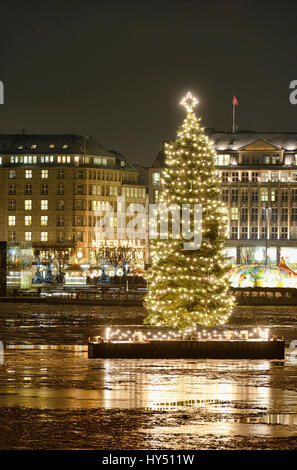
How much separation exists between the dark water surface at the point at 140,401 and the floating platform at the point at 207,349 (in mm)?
624

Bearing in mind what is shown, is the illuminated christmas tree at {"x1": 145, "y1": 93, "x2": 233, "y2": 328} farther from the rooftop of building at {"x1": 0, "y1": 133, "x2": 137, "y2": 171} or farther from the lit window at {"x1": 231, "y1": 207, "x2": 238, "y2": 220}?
the rooftop of building at {"x1": 0, "y1": 133, "x2": 137, "y2": 171}

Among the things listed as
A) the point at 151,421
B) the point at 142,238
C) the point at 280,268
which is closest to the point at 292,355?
the point at 151,421

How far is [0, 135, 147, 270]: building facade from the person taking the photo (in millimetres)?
143250

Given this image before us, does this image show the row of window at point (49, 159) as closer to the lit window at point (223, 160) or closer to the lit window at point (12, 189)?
the lit window at point (12, 189)

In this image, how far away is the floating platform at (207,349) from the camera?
85.5ft

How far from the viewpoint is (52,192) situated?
14412cm

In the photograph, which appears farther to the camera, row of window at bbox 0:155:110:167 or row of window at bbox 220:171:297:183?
row of window at bbox 0:155:110:167

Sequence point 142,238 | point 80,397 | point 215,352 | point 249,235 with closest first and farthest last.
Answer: point 80,397
point 215,352
point 249,235
point 142,238

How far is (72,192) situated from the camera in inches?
5679

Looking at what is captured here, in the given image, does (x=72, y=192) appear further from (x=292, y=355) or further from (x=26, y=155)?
→ (x=292, y=355)

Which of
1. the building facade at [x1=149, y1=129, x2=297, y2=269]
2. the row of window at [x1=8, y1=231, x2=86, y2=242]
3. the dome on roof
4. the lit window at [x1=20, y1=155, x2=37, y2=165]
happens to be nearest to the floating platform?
the dome on roof

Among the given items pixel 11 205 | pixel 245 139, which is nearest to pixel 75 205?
pixel 11 205

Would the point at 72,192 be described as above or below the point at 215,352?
above

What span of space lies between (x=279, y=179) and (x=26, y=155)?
34.6m
